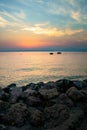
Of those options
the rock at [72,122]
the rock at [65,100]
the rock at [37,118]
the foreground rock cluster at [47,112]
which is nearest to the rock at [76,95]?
the foreground rock cluster at [47,112]

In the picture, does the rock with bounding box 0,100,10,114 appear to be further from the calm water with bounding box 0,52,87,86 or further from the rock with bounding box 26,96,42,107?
the calm water with bounding box 0,52,87,86

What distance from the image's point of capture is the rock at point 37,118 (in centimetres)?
774

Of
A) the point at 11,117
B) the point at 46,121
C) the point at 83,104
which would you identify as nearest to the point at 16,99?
the point at 11,117

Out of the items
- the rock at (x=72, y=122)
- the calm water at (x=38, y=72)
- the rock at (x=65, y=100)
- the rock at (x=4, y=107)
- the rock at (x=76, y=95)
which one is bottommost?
the calm water at (x=38, y=72)

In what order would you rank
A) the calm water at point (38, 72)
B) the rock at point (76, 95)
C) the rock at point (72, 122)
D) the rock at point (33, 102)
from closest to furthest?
the rock at point (72, 122) → the rock at point (33, 102) → the rock at point (76, 95) → the calm water at point (38, 72)

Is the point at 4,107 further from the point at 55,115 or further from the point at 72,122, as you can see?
the point at 72,122

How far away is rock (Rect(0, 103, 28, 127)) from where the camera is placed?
7.83 m

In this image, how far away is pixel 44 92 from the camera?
9.88m

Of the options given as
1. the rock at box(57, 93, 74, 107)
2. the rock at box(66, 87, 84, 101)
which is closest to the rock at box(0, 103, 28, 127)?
the rock at box(57, 93, 74, 107)

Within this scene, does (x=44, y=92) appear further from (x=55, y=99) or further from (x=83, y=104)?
(x=83, y=104)

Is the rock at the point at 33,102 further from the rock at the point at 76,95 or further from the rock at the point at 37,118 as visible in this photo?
the rock at the point at 76,95

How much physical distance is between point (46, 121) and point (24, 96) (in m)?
2.63

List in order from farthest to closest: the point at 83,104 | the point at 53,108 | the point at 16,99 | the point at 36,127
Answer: the point at 16,99, the point at 83,104, the point at 53,108, the point at 36,127

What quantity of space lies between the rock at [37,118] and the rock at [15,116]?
0.35m
